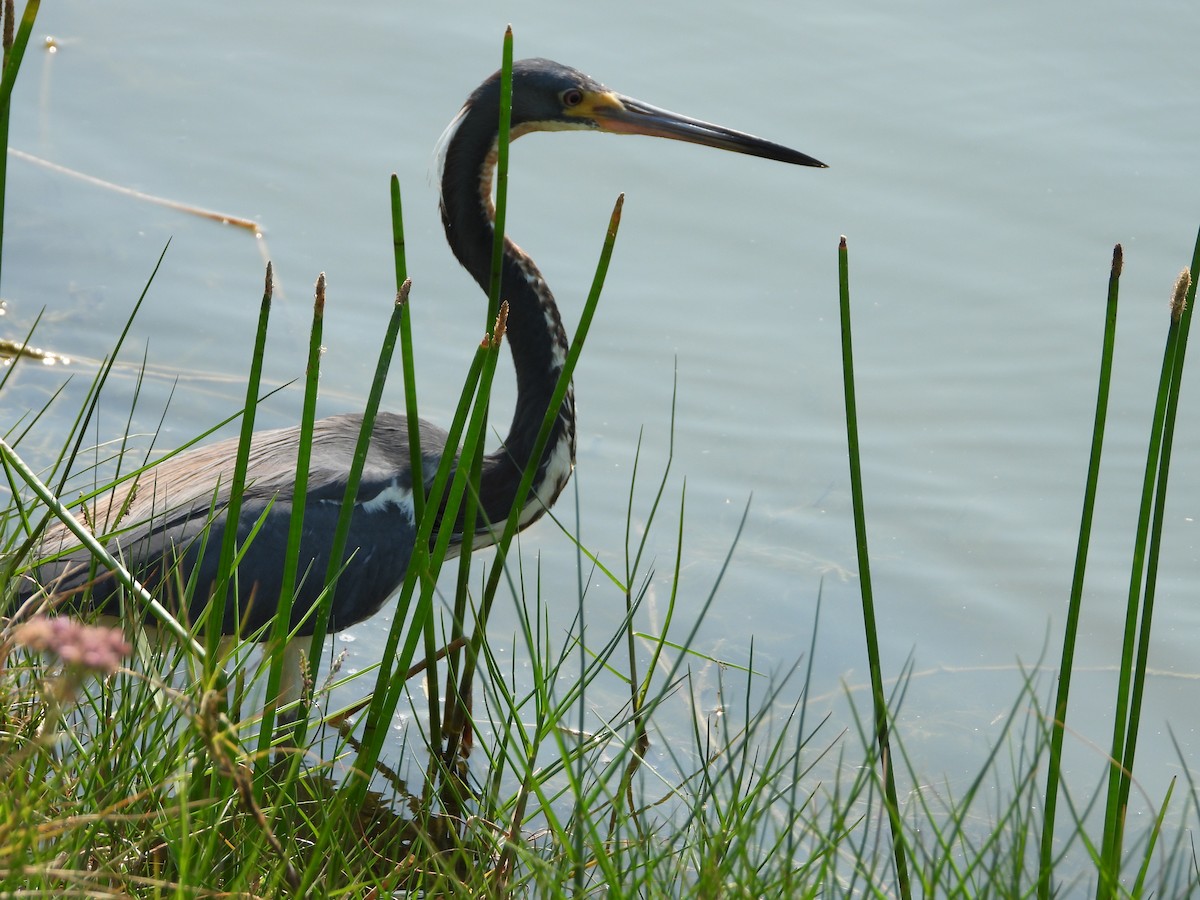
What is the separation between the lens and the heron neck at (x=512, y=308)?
351 centimetres

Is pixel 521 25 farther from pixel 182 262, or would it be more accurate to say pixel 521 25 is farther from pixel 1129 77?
pixel 1129 77

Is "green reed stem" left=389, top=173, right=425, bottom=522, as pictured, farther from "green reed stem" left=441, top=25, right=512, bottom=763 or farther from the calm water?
the calm water

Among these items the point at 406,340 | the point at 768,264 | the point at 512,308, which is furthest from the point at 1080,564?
the point at 768,264

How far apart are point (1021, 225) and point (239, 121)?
10.1 feet

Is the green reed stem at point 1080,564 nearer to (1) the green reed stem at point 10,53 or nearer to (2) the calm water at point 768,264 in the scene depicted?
(1) the green reed stem at point 10,53

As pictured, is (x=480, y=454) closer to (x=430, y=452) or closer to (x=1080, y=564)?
(x=1080, y=564)

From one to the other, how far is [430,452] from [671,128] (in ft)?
3.31

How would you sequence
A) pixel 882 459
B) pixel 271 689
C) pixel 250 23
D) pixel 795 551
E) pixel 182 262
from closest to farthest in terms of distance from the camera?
1. pixel 271 689
2. pixel 795 551
3. pixel 882 459
4. pixel 182 262
5. pixel 250 23

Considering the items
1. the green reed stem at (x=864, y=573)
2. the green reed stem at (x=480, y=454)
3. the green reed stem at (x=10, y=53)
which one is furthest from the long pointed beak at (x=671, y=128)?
the green reed stem at (x=10, y=53)

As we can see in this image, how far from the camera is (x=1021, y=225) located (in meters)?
5.18

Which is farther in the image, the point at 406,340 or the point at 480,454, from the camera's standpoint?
the point at 480,454

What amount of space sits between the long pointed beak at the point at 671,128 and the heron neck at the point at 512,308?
298mm

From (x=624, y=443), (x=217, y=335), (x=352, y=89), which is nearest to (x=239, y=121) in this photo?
(x=352, y=89)

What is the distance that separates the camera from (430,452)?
3.44 metres
